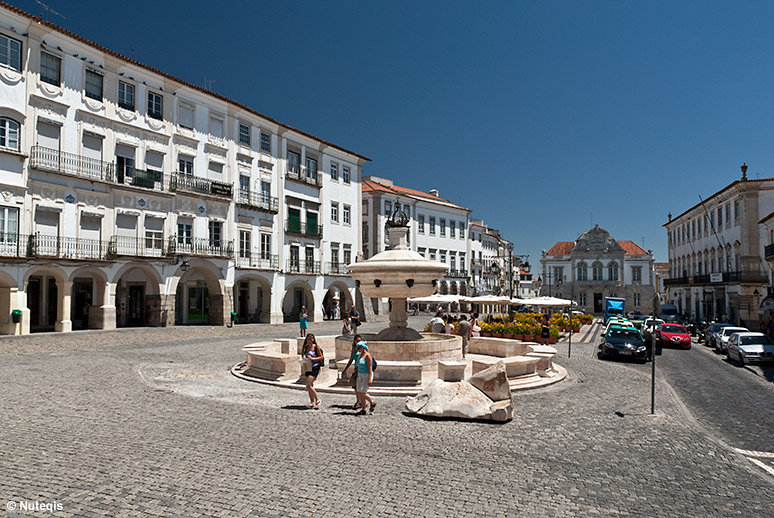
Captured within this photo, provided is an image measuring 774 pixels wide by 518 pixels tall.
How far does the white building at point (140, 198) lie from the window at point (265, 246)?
0.34ft

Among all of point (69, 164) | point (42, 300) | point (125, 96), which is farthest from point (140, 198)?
point (42, 300)

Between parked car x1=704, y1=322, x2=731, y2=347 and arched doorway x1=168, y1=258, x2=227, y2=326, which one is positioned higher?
arched doorway x1=168, y1=258, x2=227, y2=326

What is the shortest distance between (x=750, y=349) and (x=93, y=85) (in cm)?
3345

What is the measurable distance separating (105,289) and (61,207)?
4770 mm

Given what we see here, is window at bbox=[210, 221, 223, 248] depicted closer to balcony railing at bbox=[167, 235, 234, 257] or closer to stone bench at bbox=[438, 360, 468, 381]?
balcony railing at bbox=[167, 235, 234, 257]

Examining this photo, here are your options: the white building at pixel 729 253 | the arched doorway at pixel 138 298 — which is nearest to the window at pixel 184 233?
the arched doorway at pixel 138 298

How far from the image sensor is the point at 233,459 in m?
7.42

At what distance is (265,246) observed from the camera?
39.8m

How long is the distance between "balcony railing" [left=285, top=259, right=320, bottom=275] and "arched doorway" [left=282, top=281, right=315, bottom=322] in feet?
3.13

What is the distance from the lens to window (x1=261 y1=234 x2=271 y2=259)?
39.5 m

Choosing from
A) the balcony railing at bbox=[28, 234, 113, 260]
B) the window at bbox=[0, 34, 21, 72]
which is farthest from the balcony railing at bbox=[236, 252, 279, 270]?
the window at bbox=[0, 34, 21, 72]

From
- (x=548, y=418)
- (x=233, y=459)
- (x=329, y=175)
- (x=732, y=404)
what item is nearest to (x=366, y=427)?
(x=233, y=459)

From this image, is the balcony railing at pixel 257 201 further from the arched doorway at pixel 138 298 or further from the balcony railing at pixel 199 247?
the arched doorway at pixel 138 298

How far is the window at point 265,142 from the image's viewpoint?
132 ft
